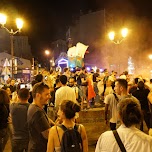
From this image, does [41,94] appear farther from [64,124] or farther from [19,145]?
[19,145]

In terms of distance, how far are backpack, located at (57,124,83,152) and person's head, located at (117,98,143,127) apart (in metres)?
0.76

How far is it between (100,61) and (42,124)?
3589cm

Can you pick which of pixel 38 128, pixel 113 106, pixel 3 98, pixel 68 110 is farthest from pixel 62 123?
pixel 113 106

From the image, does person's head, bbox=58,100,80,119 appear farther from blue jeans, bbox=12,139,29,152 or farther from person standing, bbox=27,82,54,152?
blue jeans, bbox=12,139,29,152

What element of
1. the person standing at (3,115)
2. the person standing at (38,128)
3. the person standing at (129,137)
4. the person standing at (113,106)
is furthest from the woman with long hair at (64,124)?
the person standing at (113,106)

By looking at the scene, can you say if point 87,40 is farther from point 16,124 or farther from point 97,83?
point 16,124

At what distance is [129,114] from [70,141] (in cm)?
88

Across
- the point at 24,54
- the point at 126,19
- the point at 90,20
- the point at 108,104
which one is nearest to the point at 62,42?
the point at 24,54

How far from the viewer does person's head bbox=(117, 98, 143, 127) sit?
258 cm

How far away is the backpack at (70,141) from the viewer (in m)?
3.11

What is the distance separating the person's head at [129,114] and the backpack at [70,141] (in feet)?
2.50

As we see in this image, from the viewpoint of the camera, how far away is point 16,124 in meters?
4.80

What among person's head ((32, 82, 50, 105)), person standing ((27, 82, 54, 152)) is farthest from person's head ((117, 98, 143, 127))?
person's head ((32, 82, 50, 105))

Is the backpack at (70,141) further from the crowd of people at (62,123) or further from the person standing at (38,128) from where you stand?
the person standing at (38,128)
